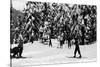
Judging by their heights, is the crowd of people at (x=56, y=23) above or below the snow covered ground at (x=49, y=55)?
above

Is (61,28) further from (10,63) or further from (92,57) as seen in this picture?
(10,63)

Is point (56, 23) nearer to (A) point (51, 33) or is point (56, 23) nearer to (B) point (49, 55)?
(A) point (51, 33)

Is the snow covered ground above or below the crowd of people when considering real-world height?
below

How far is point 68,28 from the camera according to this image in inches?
129

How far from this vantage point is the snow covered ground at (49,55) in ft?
9.67

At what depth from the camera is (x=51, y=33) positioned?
3.17m

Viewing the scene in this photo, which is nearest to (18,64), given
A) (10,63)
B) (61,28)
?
(10,63)

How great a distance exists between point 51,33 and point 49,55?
397 millimetres

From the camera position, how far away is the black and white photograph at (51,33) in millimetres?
2908

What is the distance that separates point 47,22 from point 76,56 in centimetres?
85

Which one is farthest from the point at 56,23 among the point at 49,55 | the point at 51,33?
the point at 49,55

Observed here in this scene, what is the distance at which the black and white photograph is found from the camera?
9.54ft

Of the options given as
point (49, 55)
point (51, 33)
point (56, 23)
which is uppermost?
point (56, 23)

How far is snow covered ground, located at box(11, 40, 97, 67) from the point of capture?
2.95 metres
